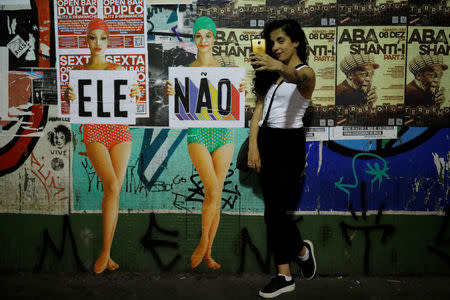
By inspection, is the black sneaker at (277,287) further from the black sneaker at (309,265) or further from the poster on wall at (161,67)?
the poster on wall at (161,67)

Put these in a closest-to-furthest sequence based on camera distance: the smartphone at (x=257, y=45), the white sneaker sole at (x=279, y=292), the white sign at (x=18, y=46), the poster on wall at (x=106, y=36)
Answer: the white sneaker sole at (x=279, y=292) → the smartphone at (x=257, y=45) → the poster on wall at (x=106, y=36) → the white sign at (x=18, y=46)

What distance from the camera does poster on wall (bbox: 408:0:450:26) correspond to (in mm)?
3750

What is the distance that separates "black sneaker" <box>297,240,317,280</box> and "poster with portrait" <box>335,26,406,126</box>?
1.30m

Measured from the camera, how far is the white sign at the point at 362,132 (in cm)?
386

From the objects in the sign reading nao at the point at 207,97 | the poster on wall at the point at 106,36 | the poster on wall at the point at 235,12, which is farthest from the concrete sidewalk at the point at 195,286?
the poster on wall at the point at 235,12

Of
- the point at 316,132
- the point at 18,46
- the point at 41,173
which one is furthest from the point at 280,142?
the point at 18,46

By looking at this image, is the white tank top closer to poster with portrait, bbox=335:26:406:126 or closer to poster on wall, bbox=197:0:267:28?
poster with portrait, bbox=335:26:406:126

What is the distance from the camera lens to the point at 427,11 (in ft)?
12.3

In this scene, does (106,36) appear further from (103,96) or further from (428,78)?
(428,78)

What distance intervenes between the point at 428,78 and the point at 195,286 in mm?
3145

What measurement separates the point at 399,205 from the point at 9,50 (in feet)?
14.3

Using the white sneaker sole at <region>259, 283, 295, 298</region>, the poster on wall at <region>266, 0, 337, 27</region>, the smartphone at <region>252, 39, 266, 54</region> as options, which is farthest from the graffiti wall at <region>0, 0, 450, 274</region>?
the white sneaker sole at <region>259, 283, 295, 298</region>

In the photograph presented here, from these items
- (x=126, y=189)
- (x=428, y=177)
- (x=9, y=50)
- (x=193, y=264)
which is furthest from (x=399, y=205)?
(x=9, y=50)

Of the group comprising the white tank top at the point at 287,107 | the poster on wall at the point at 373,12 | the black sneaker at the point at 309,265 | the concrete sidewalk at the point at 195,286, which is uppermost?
the poster on wall at the point at 373,12
